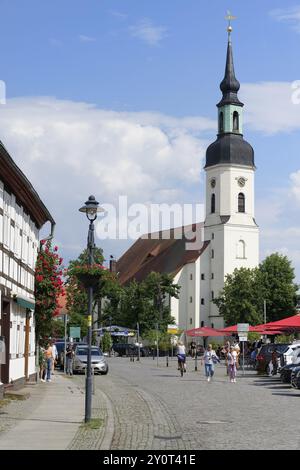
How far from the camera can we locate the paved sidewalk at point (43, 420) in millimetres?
13969

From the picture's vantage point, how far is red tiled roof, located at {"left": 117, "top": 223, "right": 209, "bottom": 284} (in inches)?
4518

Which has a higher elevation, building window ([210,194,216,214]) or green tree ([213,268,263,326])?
building window ([210,194,216,214])

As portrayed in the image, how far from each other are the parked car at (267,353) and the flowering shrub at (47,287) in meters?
12.1

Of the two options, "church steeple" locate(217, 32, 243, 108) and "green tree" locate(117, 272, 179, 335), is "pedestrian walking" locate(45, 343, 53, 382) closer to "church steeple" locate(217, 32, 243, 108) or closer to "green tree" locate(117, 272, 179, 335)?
"green tree" locate(117, 272, 179, 335)

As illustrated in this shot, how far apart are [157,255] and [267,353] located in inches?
3449

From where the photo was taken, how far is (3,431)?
15641mm

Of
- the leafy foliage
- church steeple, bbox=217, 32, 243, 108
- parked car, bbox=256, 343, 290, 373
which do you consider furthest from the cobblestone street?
church steeple, bbox=217, 32, 243, 108

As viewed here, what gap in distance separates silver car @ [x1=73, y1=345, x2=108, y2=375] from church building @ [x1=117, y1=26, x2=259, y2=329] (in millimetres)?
60163

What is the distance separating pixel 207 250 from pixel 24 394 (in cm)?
8562

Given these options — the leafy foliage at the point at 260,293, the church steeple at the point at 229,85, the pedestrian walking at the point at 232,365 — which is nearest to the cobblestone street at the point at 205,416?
the pedestrian walking at the point at 232,365

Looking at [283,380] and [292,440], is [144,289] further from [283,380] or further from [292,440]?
[292,440]

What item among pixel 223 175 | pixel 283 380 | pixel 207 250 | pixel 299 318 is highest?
pixel 223 175

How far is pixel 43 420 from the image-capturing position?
18000 mm

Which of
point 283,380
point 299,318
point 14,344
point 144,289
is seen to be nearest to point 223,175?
point 144,289
